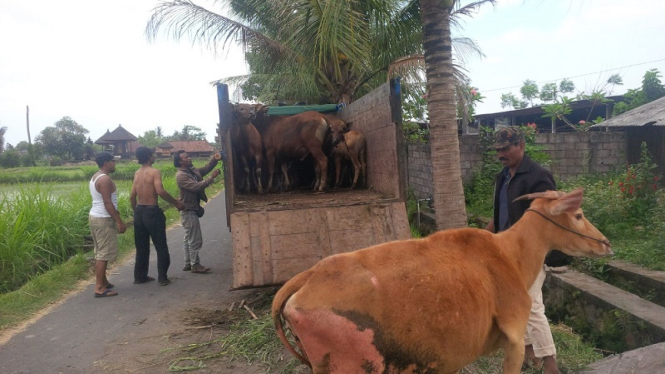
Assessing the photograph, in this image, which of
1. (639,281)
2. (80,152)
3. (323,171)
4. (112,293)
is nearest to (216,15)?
(323,171)

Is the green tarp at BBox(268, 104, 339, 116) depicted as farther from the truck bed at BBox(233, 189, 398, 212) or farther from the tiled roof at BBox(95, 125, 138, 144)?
the tiled roof at BBox(95, 125, 138, 144)

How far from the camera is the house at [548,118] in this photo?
648 inches

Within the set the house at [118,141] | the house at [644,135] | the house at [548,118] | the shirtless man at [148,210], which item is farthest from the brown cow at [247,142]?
the house at [118,141]

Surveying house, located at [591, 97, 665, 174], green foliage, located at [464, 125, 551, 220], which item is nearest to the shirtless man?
green foliage, located at [464, 125, 551, 220]

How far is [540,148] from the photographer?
941 centimetres

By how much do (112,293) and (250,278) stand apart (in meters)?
3.07

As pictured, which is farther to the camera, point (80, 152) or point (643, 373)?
point (80, 152)

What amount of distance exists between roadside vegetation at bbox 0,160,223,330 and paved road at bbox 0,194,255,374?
0.43 meters

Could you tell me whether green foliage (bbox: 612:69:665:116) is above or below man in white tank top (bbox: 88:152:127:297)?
above

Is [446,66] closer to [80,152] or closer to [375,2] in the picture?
[375,2]

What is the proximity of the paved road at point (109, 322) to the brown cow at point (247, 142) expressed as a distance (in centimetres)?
168

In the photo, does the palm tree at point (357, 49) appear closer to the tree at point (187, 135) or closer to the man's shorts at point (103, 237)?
the man's shorts at point (103, 237)

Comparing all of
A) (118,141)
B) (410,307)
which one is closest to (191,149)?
(118,141)

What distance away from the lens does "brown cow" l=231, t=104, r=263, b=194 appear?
669 centimetres
